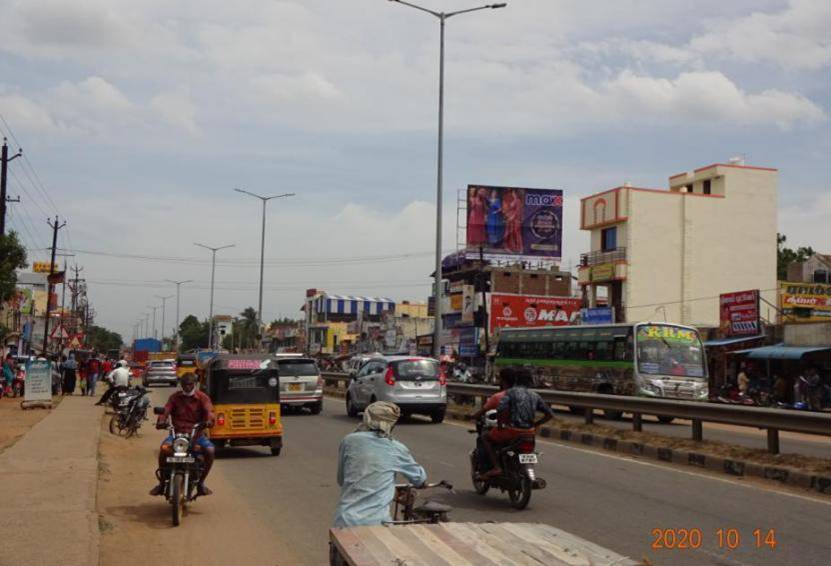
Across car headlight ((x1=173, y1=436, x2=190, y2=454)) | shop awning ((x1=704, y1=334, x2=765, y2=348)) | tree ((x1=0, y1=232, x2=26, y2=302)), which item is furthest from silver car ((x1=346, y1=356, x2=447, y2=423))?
shop awning ((x1=704, y1=334, x2=765, y2=348))

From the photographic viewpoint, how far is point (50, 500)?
10289 mm

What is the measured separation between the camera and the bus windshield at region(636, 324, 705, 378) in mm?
26578

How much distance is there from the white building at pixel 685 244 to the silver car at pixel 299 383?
35.4 meters

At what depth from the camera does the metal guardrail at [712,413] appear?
13219 mm

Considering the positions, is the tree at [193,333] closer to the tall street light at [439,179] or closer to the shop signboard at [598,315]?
the shop signboard at [598,315]

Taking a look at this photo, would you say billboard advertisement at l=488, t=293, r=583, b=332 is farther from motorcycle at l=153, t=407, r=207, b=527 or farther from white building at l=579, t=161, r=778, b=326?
motorcycle at l=153, t=407, r=207, b=527

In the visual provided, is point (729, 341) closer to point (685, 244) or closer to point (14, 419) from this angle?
point (685, 244)

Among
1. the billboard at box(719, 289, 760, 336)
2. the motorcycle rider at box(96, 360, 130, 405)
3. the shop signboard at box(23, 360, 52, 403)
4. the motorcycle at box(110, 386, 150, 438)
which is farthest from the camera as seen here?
the billboard at box(719, 289, 760, 336)

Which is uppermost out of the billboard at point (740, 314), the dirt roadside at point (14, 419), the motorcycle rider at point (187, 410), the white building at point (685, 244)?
the white building at point (685, 244)

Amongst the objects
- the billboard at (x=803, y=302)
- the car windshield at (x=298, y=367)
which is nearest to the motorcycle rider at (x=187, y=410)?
the car windshield at (x=298, y=367)

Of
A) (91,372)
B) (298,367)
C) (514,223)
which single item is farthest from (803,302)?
(91,372)

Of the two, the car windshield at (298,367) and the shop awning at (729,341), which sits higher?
the shop awning at (729,341)

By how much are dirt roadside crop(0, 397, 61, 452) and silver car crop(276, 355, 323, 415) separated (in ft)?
21.1

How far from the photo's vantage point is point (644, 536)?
28.2 ft
